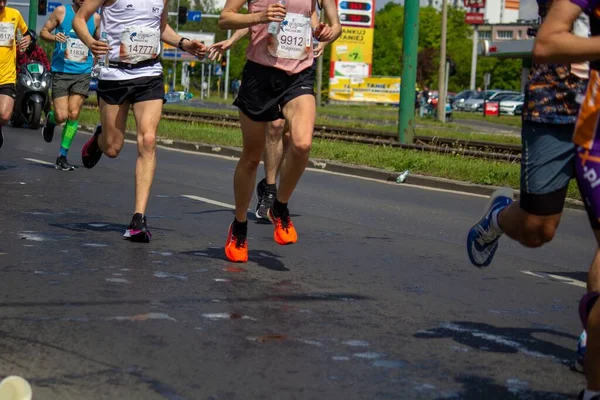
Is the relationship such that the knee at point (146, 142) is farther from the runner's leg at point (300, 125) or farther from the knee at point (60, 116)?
the knee at point (60, 116)

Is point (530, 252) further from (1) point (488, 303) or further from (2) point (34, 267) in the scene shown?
(2) point (34, 267)

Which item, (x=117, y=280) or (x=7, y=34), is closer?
(x=117, y=280)

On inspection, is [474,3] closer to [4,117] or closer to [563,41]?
[4,117]

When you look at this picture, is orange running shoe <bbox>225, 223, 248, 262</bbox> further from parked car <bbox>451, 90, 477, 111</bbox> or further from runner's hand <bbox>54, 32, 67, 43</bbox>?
parked car <bbox>451, 90, 477, 111</bbox>

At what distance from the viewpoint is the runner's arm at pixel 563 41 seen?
4160 mm

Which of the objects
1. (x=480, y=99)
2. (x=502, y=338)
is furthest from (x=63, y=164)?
(x=480, y=99)

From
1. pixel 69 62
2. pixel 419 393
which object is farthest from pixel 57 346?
pixel 69 62

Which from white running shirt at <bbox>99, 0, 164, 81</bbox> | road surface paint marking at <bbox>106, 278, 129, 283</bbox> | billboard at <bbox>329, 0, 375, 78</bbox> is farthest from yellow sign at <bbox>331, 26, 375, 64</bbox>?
road surface paint marking at <bbox>106, 278, 129, 283</bbox>

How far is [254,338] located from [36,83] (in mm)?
18959

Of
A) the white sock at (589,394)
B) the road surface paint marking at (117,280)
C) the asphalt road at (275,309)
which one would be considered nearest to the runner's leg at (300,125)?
the asphalt road at (275,309)

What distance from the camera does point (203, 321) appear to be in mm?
5812

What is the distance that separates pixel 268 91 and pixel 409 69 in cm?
1560

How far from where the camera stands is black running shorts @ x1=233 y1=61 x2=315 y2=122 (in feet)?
24.6

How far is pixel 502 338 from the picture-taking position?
5789 millimetres
